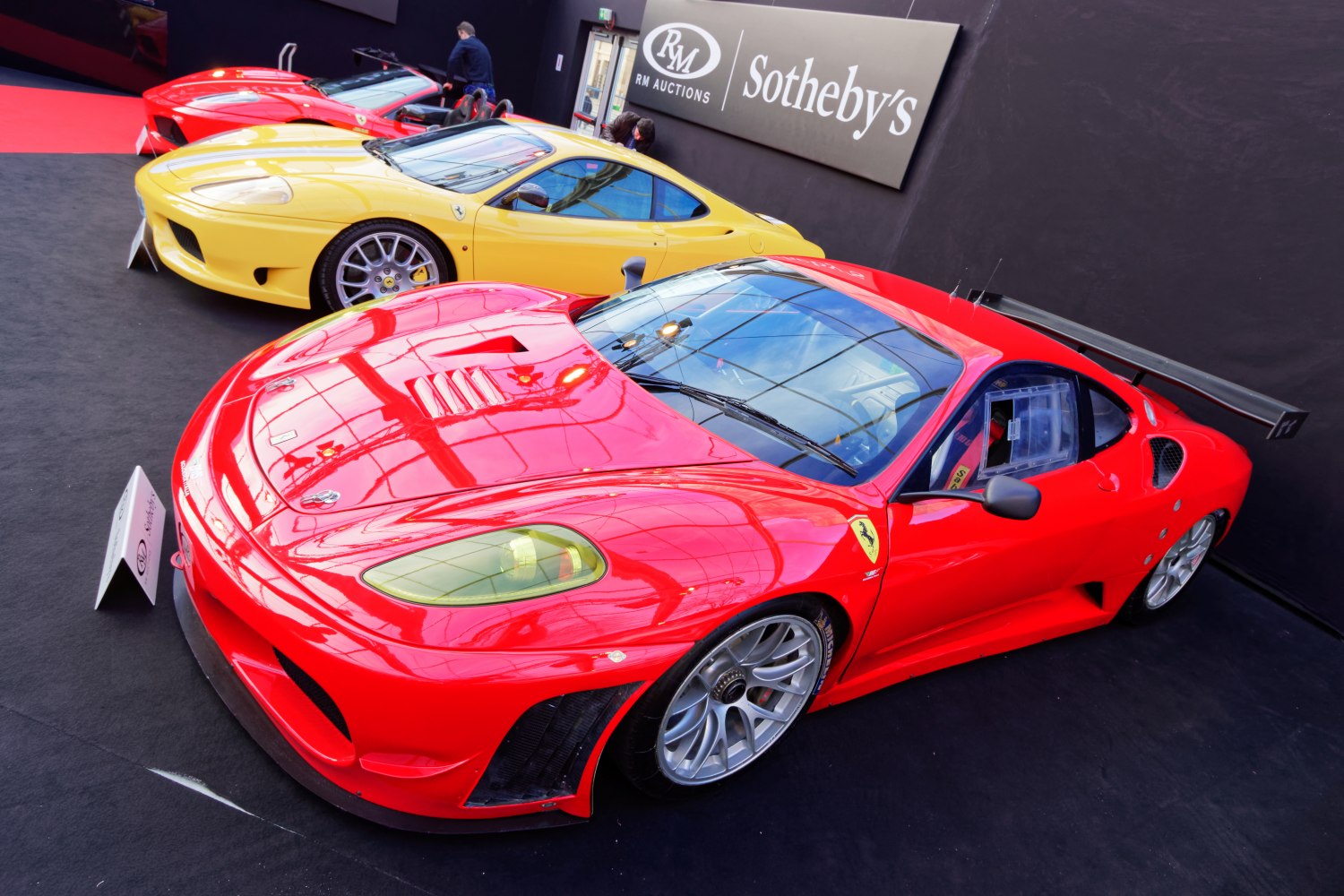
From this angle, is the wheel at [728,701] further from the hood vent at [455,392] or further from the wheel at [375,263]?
the wheel at [375,263]

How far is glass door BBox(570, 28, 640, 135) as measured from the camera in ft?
42.7

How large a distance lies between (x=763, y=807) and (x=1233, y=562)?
3908 millimetres

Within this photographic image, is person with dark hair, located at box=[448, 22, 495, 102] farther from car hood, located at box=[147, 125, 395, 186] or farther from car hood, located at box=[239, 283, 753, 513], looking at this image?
car hood, located at box=[239, 283, 753, 513]

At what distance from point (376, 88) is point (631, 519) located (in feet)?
24.2

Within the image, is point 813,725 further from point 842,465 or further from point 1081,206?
point 1081,206

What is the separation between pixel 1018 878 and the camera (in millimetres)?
2441

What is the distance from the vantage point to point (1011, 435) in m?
2.89

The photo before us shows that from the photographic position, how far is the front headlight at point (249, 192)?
4.19 meters

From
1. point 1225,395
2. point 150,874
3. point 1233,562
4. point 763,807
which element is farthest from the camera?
point 1233,562

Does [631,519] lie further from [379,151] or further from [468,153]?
[379,151]

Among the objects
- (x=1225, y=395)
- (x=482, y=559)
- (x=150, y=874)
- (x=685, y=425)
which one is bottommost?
(x=150, y=874)

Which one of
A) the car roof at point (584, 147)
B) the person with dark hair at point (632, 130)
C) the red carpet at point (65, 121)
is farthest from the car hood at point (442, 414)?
the person with dark hair at point (632, 130)

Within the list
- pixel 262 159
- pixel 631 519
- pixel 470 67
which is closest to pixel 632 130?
pixel 470 67

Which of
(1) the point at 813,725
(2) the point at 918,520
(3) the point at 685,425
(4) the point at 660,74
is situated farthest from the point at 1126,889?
(4) the point at 660,74
